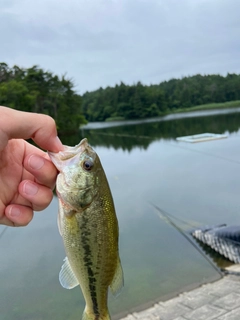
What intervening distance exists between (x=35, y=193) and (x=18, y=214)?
0.24 m

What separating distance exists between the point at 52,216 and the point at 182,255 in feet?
16.6

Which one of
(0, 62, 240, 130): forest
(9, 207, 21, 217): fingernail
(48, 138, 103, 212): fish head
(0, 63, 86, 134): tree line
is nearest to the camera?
(48, 138, 103, 212): fish head

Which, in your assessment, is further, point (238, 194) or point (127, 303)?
point (238, 194)

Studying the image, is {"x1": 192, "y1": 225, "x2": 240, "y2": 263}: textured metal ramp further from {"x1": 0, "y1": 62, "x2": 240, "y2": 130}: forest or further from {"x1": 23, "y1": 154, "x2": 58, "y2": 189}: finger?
{"x1": 0, "y1": 62, "x2": 240, "y2": 130}: forest

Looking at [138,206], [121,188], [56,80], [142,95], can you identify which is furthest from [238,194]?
[142,95]

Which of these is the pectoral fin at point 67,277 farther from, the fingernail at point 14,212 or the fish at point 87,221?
the fingernail at point 14,212

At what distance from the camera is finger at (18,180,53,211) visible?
1979 mm

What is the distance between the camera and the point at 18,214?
2105 mm

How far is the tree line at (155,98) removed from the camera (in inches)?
3280

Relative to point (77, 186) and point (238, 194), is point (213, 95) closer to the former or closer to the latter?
point (238, 194)

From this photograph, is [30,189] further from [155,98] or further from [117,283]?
[155,98]

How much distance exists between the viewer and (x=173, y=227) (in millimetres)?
8812

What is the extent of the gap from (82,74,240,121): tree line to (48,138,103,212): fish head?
81614 millimetres

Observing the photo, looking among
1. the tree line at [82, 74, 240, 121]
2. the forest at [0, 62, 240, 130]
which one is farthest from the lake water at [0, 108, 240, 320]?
the tree line at [82, 74, 240, 121]
